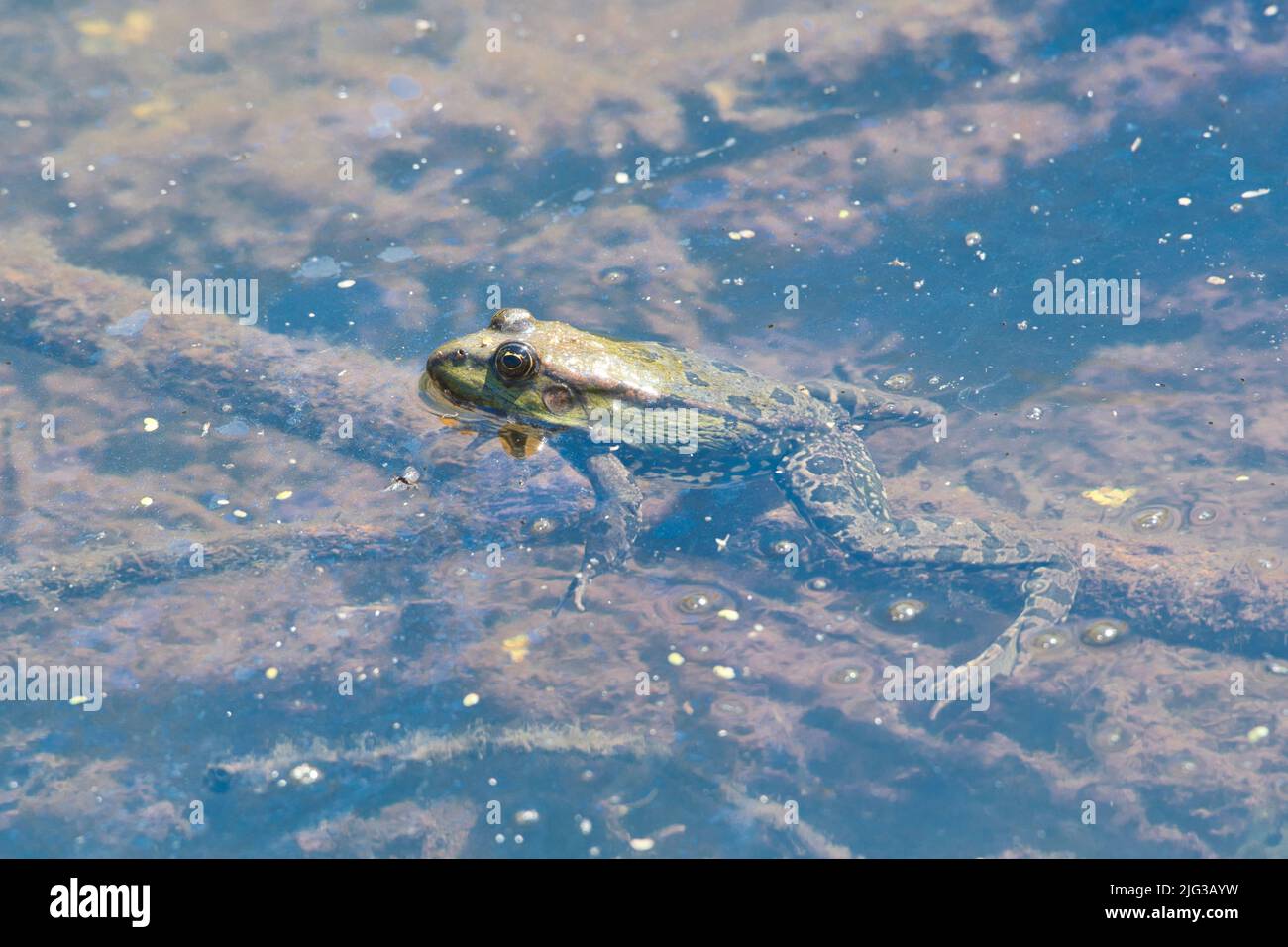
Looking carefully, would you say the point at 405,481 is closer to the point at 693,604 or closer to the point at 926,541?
the point at 693,604

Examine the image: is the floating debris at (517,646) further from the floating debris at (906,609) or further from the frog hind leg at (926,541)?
the floating debris at (906,609)

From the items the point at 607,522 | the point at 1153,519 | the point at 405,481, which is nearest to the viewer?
the point at 607,522

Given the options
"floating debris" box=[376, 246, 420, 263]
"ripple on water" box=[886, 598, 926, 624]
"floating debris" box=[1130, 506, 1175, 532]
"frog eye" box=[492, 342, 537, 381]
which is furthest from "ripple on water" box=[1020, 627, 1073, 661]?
"floating debris" box=[376, 246, 420, 263]

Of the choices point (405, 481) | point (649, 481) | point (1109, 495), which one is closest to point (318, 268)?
point (405, 481)

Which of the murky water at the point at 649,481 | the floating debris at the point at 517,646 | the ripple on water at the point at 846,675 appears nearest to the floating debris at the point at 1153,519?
the murky water at the point at 649,481

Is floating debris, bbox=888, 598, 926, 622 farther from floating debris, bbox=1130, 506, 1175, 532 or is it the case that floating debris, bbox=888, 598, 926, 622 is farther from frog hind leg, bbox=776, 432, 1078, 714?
floating debris, bbox=1130, 506, 1175, 532
